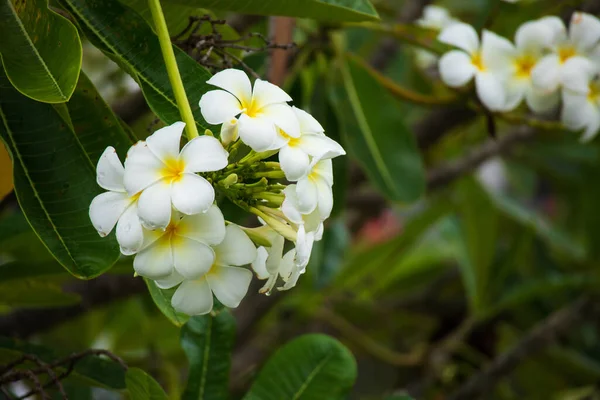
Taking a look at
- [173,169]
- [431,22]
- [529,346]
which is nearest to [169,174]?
[173,169]

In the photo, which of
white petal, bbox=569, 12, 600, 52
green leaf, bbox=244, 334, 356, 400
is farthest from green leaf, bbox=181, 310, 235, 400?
white petal, bbox=569, 12, 600, 52

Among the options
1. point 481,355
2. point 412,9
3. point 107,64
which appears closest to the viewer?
point 107,64

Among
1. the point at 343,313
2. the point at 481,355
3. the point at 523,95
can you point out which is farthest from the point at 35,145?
the point at 481,355

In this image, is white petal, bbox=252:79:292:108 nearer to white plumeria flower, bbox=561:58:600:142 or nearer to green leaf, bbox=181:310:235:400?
green leaf, bbox=181:310:235:400

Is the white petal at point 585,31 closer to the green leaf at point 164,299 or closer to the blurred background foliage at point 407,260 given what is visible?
the blurred background foliage at point 407,260

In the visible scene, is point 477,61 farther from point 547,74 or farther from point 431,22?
point 431,22

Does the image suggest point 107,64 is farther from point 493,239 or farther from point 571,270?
point 571,270

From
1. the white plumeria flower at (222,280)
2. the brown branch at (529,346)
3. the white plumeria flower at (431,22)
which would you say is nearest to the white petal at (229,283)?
the white plumeria flower at (222,280)
